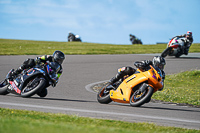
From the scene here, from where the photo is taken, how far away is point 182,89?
14.0 meters

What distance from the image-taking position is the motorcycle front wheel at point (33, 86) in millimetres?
9227

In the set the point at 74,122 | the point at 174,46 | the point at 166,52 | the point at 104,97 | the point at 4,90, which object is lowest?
the point at 74,122

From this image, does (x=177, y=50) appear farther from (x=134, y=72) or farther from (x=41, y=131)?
(x=41, y=131)

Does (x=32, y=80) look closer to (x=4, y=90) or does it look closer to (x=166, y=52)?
(x=4, y=90)

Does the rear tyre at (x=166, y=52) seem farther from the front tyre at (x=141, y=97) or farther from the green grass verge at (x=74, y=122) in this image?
the green grass verge at (x=74, y=122)

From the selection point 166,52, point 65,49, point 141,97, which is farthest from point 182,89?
point 65,49

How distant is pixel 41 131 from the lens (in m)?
4.48

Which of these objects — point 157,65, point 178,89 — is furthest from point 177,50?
point 157,65

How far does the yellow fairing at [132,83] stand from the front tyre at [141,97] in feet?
0.48

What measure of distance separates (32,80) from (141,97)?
288 cm

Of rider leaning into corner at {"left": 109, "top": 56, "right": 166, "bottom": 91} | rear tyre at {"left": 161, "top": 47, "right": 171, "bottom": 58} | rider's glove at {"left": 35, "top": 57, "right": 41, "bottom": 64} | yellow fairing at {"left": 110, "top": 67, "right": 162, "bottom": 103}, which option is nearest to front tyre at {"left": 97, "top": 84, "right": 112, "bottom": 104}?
yellow fairing at {"left": 110, "top": 67, "right": 162, "bottom": 103}

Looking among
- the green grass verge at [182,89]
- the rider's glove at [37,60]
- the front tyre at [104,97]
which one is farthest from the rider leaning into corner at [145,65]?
the green grass verge at [182,89]

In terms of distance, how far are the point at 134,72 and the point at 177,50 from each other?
1541cm

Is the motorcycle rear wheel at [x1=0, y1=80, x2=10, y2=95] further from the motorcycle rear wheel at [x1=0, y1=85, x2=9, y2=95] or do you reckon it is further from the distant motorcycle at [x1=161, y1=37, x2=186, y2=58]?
the distant motorcycle at [x1=161, y1=37, x2=186, y2=58]
